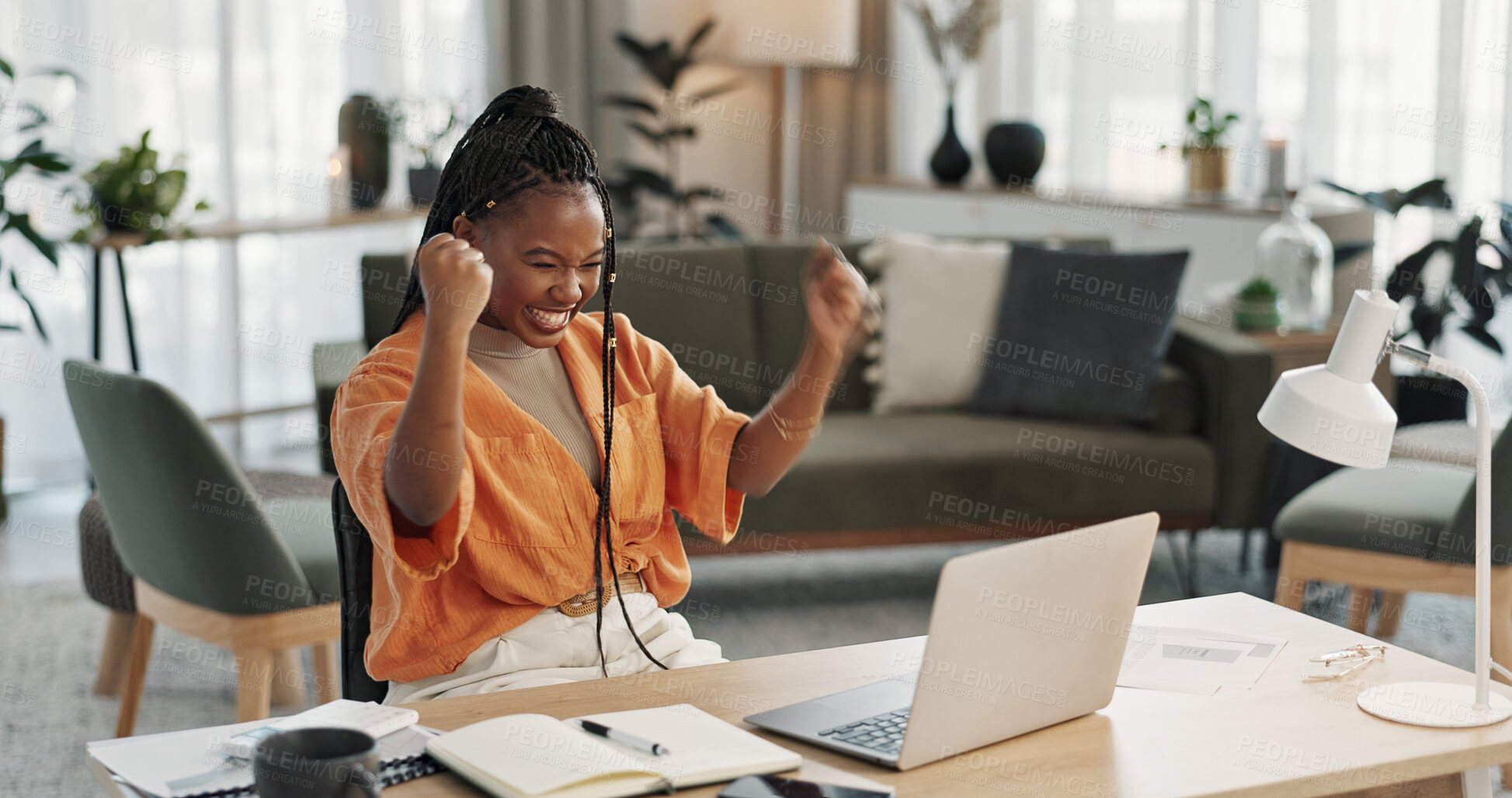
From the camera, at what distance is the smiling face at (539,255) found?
1.35 metres

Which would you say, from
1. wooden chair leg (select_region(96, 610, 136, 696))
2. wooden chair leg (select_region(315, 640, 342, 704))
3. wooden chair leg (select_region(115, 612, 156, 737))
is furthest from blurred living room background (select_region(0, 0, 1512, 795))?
wooden chair leg (select_region(315, 640, 342, 704))

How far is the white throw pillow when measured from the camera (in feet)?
11.0

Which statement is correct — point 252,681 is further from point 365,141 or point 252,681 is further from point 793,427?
point 365,141

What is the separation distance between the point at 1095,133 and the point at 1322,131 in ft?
2.54

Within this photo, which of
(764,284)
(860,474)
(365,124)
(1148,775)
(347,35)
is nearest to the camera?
(1148,775)

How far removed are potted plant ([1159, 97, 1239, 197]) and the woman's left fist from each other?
297 cm

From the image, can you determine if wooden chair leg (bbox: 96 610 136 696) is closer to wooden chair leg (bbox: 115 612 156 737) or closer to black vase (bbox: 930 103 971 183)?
wooden chair leg (bbox: 115 612 156 737)

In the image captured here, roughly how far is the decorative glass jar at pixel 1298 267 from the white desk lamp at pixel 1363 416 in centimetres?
229

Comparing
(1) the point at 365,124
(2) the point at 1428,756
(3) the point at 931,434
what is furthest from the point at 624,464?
(1) the point at 365,124

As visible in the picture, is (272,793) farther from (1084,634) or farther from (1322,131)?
(1322,131)

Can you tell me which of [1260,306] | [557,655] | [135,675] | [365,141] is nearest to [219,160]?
[365,141]

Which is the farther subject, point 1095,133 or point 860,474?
point 1095,133

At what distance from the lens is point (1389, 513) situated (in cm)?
250

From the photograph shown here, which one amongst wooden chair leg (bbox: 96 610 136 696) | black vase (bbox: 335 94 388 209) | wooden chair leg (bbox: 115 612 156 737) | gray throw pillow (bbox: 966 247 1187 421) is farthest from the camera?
black vase (bbox: 335 94 388 209)
